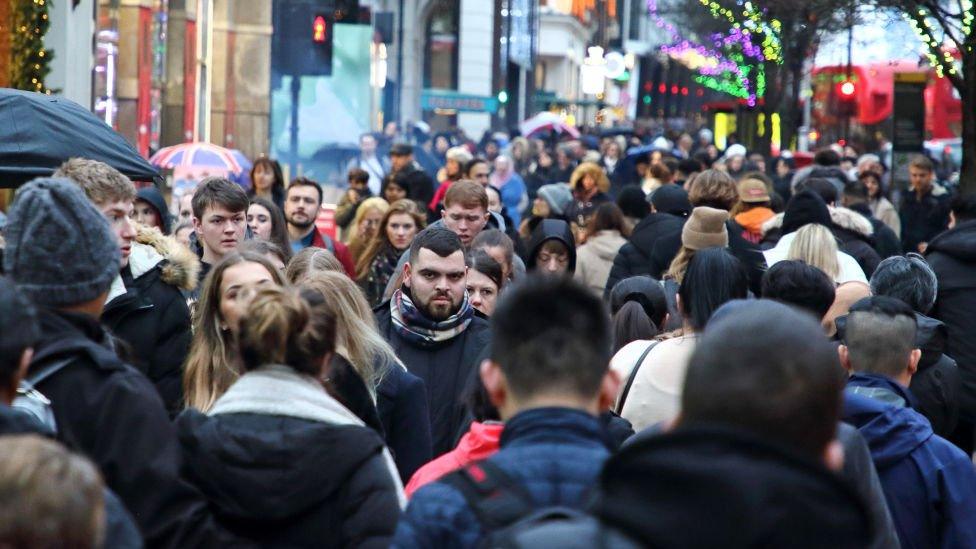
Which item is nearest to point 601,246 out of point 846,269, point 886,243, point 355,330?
point 886,243

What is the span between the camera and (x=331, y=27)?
77.3 feet

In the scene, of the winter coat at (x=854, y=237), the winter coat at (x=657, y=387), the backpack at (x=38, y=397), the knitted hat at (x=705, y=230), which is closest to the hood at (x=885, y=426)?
the winter coat at (x=657, y=387)

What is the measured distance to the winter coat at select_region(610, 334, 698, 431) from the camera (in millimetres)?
5812

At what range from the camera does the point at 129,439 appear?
3.79 meters

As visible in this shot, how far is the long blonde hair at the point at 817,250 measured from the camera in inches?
345

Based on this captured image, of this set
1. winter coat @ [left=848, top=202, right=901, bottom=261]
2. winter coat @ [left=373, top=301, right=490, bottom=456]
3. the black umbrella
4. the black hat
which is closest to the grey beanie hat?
winter coat @ [left=373, top=301, right=490, bottom=456]

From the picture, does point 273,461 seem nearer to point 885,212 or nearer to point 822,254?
point 822,254

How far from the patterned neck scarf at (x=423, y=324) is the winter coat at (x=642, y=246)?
14.0 ft

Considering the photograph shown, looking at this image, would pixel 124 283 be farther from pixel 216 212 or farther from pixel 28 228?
pixel 28 228

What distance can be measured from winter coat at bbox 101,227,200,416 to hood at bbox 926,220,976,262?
4.13 meters

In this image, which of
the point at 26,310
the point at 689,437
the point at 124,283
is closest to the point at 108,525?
the point at 26,310

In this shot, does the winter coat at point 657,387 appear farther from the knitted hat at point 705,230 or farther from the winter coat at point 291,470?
the knitted hat at point 705,230

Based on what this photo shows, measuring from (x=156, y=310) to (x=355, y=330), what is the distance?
1.13 meters

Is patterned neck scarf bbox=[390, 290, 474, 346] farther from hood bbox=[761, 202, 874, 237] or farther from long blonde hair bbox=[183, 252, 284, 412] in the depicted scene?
hood bbox=[761, 202, 874, 237]
